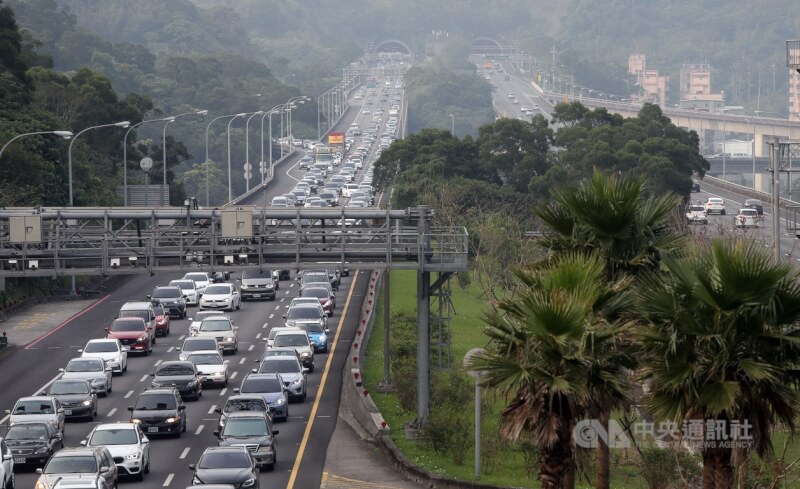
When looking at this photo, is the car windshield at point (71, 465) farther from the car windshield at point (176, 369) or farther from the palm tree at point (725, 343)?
the palm tree at point (725, 343)

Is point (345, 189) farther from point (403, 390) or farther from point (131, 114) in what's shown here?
point (403, 390)

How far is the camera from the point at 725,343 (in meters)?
19.4

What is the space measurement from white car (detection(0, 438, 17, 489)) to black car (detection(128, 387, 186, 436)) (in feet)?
24.4

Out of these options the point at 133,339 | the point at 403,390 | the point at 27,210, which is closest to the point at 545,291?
the point at 403,390

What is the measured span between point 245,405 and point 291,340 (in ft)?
40.2

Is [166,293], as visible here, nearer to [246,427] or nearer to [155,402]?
[155,402]

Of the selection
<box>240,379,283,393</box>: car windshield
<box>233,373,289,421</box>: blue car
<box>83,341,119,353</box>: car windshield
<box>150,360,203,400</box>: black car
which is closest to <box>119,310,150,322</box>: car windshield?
<box>83,341,119,353</box>: car windshield

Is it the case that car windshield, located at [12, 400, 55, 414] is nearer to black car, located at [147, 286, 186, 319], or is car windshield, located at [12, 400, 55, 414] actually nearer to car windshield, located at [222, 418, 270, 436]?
car windshield, located at [222, 418, 270, 436]

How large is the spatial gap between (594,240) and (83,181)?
70552mm

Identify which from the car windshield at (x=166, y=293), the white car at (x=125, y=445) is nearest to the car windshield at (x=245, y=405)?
the white car at (x=125, y=445)

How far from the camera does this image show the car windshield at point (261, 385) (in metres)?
44.0

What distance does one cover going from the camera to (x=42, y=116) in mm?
86500

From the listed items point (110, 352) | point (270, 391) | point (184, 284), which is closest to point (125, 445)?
point (270, 391)

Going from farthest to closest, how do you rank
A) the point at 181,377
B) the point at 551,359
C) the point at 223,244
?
the point at 181,377, the point at 223,244, the point at 551,359
